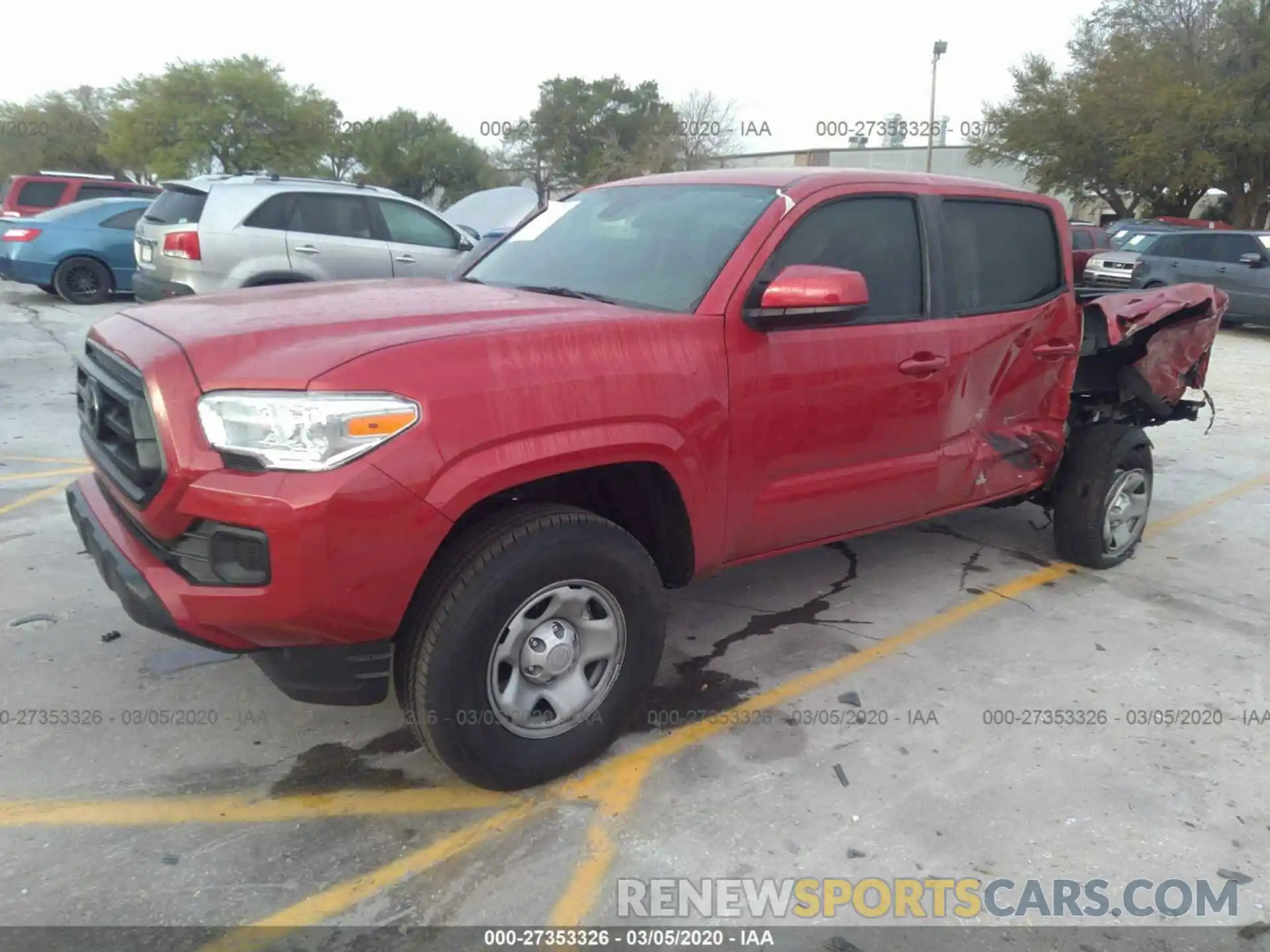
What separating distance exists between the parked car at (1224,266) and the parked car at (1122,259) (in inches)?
7.2

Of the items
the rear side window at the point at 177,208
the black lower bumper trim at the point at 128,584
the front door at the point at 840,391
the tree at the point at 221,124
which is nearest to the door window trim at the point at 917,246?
the front door at the point at 840,391

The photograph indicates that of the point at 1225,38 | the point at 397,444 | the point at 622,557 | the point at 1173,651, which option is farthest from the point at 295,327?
the point at 1225,38

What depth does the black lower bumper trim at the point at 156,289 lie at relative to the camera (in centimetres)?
882

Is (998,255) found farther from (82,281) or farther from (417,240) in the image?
(82,281)

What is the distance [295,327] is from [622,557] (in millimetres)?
1145

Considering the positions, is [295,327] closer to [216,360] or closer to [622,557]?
[216,360]

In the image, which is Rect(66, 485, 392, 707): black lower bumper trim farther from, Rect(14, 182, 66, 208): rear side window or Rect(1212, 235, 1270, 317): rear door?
Rect(1212, 235, 1270, 317): rear door

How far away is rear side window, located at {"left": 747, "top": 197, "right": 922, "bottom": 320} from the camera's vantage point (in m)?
3.52

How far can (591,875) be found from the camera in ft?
8.58

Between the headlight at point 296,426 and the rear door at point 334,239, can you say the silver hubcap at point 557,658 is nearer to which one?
the headlight at point 296,426

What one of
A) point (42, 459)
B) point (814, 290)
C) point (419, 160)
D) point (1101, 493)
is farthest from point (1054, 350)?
point (419, 160)

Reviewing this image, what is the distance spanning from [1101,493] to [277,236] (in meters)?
7.66

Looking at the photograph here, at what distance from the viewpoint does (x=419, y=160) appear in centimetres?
4816

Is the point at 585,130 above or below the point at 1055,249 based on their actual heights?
above
